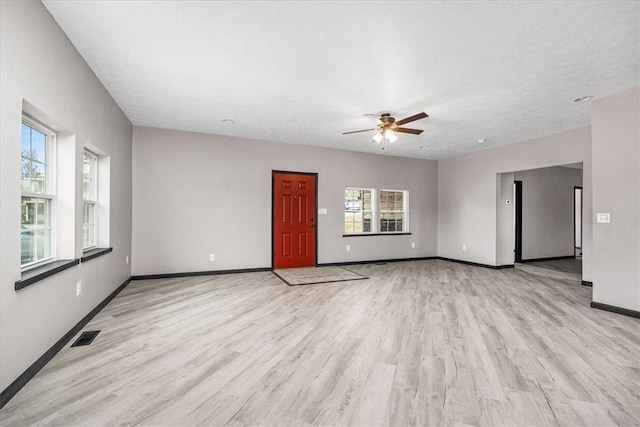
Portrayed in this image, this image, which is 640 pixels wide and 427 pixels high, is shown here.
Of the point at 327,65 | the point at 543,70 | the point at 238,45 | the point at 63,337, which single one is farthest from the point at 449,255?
the point at 63,337

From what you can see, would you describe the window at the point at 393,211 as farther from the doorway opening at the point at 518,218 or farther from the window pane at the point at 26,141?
the window pane at the point at 26,141

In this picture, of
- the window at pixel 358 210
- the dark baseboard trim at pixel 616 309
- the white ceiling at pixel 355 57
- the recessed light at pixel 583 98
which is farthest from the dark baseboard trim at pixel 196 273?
the recessed light at pixel 583 98

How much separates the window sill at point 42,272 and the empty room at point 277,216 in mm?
22

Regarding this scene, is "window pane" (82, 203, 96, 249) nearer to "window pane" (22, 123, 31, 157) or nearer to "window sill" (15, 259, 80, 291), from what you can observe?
"window sill" (15, 259, 80, 291)

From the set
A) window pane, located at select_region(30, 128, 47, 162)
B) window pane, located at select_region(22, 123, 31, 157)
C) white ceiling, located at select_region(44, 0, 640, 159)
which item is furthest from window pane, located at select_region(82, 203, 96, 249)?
→ white ceiling, located at select_region(44, 0, 640, 159)

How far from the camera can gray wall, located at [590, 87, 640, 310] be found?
357cm

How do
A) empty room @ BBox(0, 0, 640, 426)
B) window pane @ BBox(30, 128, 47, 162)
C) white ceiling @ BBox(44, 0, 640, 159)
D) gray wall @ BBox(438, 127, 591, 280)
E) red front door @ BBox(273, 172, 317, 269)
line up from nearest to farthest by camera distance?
empty room @ BBox(0, 0, 640, 426) → white ceiling @ BBox(44, 0, 640, 159) → window pane @ BBox(30, 128, 47, 162) → gray wall @ BBox(438, 127, 591, 280) → red front door @ BBox(273, 172, 317, 269)

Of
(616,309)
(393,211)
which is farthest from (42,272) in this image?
(393,211)

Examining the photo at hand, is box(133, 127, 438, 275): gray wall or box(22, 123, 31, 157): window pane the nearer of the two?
box(22, 123, 31, 157): window pane

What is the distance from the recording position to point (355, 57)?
9.75ft

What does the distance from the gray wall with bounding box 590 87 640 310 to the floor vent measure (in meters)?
5.62

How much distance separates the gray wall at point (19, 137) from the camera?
188cm

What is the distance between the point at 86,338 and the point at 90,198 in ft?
5.89

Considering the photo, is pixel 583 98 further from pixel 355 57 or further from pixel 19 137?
pixel 19 137
